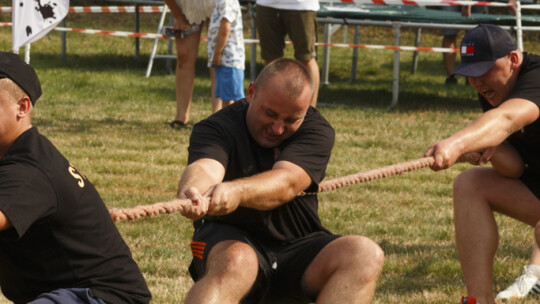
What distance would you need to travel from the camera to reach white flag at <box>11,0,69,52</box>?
21.4 feet

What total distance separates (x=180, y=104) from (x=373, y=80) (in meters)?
5.96

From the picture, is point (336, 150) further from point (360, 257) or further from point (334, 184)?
point (360, 257)

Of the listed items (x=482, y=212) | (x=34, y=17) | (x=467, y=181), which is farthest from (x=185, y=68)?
(x=482, y=212)

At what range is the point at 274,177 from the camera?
10.7ft

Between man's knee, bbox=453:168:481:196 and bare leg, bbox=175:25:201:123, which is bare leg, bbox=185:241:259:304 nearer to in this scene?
man's knee, bbox=453:168:481:196

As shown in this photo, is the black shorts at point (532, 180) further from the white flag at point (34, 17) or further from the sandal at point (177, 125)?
the sandal at point (177, 125)

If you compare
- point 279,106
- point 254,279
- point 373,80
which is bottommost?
point 373,80

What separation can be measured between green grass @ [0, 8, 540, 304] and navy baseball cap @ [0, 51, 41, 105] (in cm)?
154

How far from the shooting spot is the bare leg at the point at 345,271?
128 inches

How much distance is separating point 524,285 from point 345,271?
151 cm

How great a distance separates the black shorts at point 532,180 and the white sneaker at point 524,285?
0.43 metres

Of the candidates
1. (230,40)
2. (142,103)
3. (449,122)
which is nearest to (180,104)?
(230,40)

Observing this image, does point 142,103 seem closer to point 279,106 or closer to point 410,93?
point 410,93

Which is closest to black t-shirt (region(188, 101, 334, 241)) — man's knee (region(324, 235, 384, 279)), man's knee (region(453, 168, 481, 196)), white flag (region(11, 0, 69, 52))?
man's knee (region(324, 235, 384, 279))
